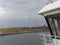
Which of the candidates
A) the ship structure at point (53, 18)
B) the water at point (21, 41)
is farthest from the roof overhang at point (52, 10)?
the water at point (21, 41)

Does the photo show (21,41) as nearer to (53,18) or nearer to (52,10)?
(53,18)

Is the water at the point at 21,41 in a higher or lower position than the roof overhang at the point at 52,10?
lower

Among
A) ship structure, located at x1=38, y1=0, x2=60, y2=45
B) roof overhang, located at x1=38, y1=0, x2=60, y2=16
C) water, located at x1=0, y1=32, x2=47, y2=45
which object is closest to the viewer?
roof overhang, located at x1=38, y1=0, x2=60, y2=16

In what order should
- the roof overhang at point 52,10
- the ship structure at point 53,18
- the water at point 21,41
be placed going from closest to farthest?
the roof overhang at point 52,10, the ship structure at point 53,18, the water at point 21,41

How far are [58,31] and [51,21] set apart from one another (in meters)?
0.71

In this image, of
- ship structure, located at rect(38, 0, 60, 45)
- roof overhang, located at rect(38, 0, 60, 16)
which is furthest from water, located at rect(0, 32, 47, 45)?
roof overhang, located at rect(38, 0, 60, 16)

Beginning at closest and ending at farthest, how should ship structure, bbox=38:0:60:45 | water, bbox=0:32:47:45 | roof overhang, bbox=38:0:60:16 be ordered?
roof overhang, bbox=38:0:60:16 < ship structure, bbox=38:0:60:45 < water, bbox=0:32:47:45

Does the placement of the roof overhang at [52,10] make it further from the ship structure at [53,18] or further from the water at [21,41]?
the water at [21,41]

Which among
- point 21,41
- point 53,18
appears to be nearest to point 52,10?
point 53,18

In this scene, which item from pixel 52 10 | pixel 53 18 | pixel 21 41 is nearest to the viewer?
pixel 52 10

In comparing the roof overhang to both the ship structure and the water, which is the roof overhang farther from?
the water

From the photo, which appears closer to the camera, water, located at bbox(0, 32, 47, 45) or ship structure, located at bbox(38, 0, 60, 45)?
ship structure, located at bbox(38, 0, 60, 45)

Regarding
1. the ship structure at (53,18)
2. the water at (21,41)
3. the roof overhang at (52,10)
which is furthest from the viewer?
the water at (21,41)

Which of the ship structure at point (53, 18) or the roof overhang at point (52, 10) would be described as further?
the ship structure at point (53, 18)
